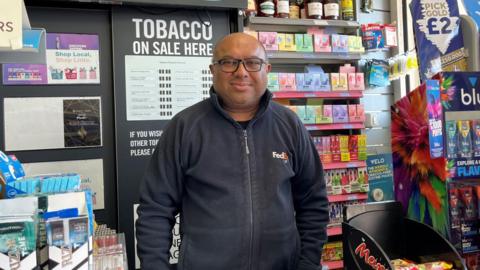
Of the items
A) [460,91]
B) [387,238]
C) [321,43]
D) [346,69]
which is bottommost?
[387,238]

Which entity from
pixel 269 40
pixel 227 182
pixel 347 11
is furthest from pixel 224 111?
pixel 347 11

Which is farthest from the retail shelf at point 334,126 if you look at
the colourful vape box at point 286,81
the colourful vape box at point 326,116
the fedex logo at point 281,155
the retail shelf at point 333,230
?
the fedex logo at point 281,155

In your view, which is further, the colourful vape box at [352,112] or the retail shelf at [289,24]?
the colourful vape box at [352,112]

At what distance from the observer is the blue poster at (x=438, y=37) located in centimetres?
233

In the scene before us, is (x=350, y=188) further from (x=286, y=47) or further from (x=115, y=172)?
(x=115, y=172)

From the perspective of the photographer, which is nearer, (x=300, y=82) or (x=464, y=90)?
(x=464, y=90)

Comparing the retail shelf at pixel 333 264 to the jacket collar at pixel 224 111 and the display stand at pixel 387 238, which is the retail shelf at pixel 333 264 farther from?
the jacket collar at pixel 224 111

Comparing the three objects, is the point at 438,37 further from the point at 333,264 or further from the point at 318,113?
the point at 333,264

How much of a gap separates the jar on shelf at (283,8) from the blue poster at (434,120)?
2.46 meters

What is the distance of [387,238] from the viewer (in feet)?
6.17

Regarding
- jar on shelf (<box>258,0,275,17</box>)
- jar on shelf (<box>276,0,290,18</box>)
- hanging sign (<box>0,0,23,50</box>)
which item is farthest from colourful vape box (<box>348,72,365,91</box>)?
hanging sign (<box>0,0,23,50</box>)

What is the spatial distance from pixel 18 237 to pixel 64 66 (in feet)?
5.10

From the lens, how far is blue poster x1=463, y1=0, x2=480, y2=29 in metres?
2.53

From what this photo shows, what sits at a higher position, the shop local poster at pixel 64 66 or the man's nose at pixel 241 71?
the shop local poster at pixel 64 66
